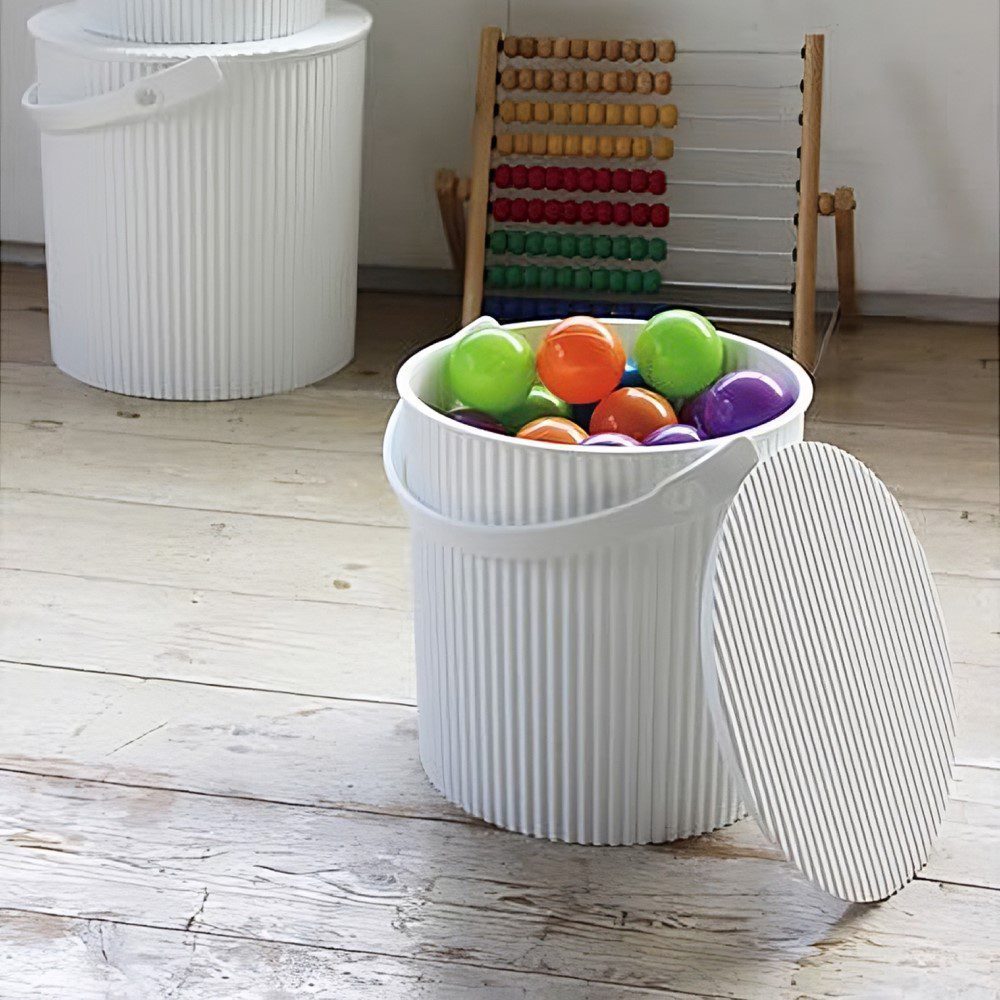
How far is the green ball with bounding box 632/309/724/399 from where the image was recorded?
4.19 feet

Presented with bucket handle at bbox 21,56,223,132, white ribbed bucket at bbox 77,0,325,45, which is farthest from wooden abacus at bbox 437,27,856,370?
bucket handle at bbox 21,56,223,132

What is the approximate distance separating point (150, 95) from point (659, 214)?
0.80m

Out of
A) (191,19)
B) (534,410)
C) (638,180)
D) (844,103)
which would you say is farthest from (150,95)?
(844,103)

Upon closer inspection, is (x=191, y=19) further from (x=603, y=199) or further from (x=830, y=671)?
(x=830, y=671)

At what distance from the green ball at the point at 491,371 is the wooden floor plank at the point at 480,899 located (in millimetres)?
357

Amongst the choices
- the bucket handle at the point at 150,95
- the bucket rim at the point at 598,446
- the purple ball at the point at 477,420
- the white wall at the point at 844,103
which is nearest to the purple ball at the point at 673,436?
the bucket rim at the point at 598,446

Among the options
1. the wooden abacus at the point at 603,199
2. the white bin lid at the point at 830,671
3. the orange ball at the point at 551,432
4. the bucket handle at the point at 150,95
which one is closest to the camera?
the white bin lid at the point at 830,671

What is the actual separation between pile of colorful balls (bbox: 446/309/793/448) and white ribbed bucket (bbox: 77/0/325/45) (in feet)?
3.13

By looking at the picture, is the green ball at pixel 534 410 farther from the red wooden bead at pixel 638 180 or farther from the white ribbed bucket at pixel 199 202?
the red wooden bead at pixel 638 180

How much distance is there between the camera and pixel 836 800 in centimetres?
113

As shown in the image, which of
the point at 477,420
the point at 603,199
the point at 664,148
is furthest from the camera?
the point at 603,199

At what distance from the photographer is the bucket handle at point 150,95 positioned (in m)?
1.98

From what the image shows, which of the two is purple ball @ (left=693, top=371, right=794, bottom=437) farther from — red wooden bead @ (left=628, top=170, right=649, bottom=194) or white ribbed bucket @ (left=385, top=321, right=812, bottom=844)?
red wooden bead @ (left=628, top=170, right=649, bottom=194)

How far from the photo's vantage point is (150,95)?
6.56ft
